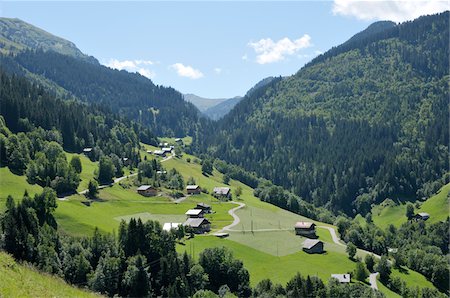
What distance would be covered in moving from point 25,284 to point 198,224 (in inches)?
4000

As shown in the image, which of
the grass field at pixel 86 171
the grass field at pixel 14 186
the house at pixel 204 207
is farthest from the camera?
the house at pixel 204 207

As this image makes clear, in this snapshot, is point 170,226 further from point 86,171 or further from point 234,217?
point 86,171

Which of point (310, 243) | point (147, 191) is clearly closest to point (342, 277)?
point (310, 243)

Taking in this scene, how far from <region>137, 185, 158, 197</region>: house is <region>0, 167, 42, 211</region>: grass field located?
133ft

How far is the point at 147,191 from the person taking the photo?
17000 centimetres

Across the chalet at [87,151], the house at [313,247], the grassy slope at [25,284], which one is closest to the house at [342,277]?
the house at [313,247]

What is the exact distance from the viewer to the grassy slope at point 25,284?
3081 cm

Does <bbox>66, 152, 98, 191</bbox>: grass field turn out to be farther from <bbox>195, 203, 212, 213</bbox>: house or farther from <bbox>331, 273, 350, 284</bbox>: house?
<bbox>331, 273, 350, 284</bbox>: house

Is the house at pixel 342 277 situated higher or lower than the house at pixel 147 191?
lower

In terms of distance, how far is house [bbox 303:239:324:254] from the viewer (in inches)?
4965

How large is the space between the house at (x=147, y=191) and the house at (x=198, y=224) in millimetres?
35679

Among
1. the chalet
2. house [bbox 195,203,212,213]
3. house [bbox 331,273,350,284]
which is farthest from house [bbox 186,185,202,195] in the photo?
house [bbox 331,273,350,284]

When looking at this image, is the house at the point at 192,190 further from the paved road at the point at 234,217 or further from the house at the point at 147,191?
the house at the point at 147,191

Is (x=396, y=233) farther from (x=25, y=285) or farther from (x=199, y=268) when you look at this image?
(x=25, y=285)
